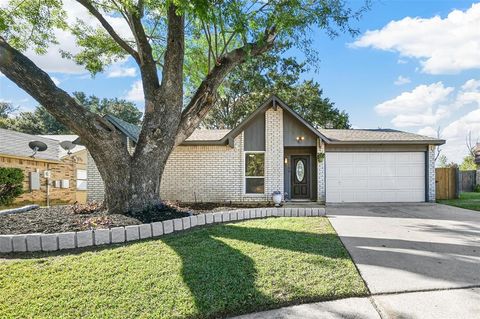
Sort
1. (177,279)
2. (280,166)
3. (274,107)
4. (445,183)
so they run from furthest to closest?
(445,183)
(280,166)
(274,107)
(177,279)

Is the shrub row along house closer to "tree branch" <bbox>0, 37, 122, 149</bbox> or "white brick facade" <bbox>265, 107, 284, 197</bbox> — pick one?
"white brick facade" <bbox>265, 107, 284, 197</bbox>

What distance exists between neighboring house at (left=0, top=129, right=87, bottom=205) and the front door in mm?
10781

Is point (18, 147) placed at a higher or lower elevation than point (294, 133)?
lower

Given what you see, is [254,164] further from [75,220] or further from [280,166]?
[75,220]

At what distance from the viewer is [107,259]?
15.3 ft

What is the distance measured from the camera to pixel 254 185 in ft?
43.4

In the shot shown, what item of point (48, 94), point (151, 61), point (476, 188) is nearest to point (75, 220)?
point (48, 94)

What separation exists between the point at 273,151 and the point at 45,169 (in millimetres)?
12160

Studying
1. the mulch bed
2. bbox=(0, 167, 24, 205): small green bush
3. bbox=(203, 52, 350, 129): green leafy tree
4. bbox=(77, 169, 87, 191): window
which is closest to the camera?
the mulch bed

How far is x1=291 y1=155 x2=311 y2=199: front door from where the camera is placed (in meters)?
13.9

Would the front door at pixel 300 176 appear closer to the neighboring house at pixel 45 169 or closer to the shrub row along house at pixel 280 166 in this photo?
the shrub row along house at pixel 280 166

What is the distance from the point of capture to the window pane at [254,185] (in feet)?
43.2

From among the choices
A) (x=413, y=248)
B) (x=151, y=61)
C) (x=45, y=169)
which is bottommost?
(x=413, y=248)

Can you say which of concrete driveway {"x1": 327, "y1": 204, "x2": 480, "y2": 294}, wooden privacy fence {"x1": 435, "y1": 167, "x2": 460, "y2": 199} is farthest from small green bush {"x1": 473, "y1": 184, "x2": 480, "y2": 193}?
concrete driveway {"x1": 327, "y1": 204, "x2": 480, "y2": 294}
